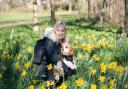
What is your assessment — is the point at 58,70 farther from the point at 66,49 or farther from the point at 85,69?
the point at 85,69

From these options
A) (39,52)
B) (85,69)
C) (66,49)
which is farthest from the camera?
(85,69)

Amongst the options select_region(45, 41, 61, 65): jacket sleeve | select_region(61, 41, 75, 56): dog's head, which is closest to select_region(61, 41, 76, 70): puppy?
select_region(61, 41, 75, 56): dog's head

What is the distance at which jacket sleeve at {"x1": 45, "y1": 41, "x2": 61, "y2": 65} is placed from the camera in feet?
20.7

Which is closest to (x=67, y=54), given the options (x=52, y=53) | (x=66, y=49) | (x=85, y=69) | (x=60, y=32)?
(x=66, y=49)

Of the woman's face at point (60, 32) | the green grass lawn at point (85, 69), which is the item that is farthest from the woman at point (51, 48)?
A: the green grass lawn at point (85, 69)

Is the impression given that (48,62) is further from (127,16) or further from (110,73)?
(127,16)

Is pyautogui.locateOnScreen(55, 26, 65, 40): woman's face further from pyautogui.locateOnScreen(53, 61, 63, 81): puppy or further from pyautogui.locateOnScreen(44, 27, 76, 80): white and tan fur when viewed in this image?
pyautogui.locateOnScreen(53, 61, 63, 81): puppy

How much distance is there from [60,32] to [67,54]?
0.38 m

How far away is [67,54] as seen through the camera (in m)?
6.44

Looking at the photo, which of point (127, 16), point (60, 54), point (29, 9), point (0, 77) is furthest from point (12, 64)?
point (29, 9)

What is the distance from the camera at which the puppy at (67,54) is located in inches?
253

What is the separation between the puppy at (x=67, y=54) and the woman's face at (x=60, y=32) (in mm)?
150

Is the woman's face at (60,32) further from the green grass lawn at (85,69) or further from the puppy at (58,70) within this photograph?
the green grass lawn at (85,69)

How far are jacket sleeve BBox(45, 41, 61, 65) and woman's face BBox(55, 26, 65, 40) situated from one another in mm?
142
